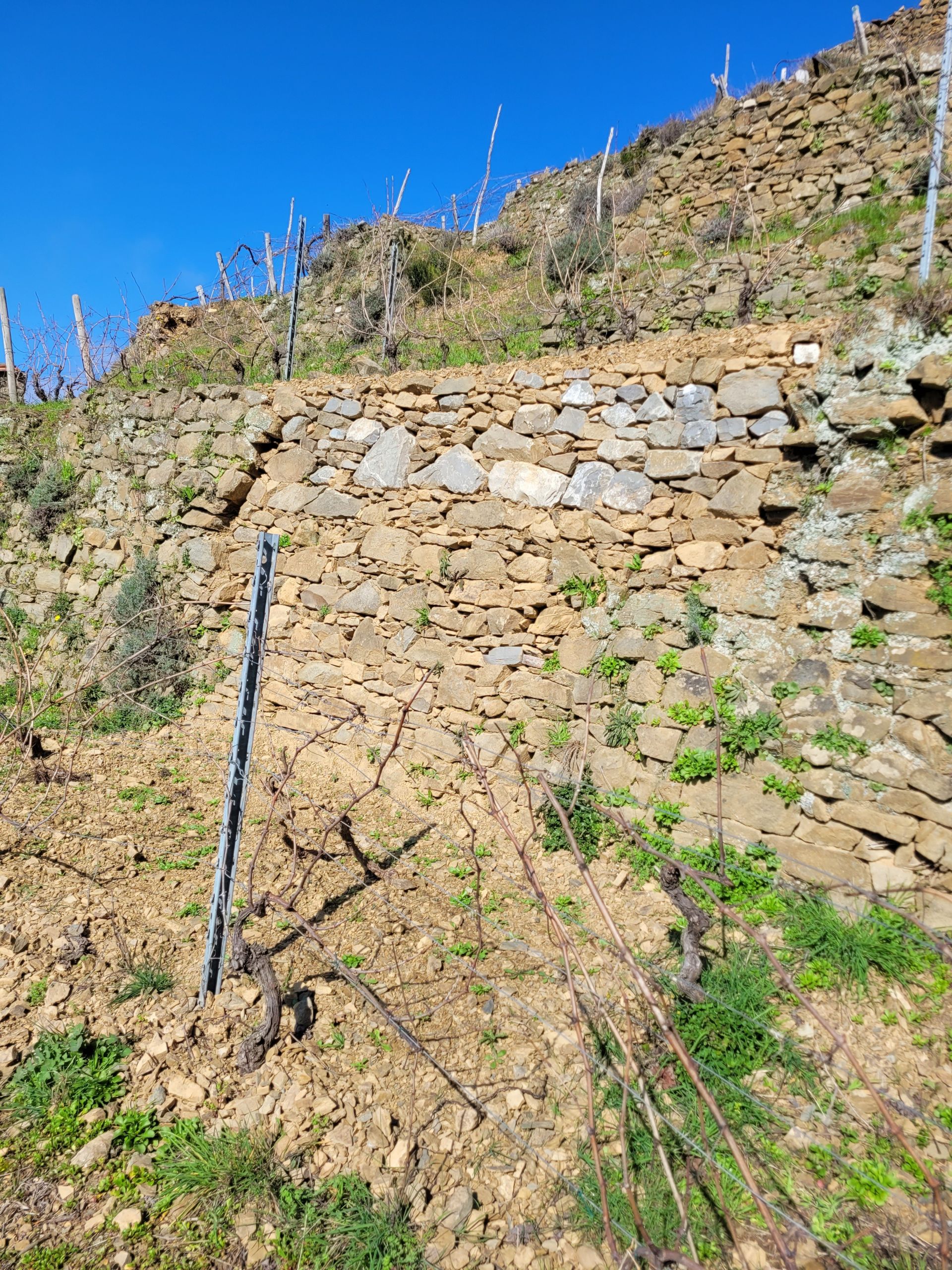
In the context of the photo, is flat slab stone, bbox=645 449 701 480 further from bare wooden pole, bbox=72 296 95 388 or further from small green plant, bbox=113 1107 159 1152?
bare wooden pole, bbox=72 296 95 388

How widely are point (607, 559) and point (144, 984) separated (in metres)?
3.91

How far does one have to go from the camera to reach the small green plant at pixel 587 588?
211 inches

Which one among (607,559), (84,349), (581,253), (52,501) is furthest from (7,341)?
(607,559)

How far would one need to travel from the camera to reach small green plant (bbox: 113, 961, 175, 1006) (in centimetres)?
346

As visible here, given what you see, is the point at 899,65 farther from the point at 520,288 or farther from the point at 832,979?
the point at 832,979

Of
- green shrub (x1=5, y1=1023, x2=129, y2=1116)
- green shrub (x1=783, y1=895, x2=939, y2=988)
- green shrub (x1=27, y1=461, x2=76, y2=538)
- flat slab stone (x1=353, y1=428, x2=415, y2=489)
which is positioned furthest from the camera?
green shrub (x1=27, y1=461, x2=76, y2=538)

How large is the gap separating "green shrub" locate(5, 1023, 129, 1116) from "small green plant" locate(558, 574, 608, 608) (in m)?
3.86

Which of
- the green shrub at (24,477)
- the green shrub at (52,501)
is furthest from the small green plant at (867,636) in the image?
the green shrub at (24,477)

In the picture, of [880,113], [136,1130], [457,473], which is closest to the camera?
[136,1130]

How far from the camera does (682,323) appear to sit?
23.0 ft

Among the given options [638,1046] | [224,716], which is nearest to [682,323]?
[224,716]

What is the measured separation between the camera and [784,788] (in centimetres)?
432

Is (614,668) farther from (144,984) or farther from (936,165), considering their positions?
(936,165)

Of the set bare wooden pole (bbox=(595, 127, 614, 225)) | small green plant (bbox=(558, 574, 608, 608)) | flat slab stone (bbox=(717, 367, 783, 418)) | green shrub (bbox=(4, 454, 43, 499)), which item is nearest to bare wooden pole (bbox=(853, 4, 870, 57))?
bare wooden pole (bbox=(595, 127, 614, 225))
